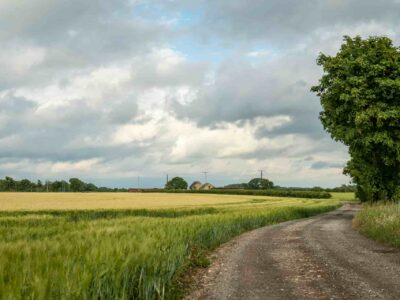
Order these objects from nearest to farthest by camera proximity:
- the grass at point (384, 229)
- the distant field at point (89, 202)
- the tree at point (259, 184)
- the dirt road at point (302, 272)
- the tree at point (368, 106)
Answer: the dirt road at point (302, 272)
the grass at point (384, 229)
the tree at point (368, 106)
the distant field at point (89, 202)
the tree at point (259, 184)

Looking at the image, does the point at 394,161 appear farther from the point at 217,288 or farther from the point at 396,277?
the point at 217,288

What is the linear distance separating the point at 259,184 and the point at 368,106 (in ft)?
521

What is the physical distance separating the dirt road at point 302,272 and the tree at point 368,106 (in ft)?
62.0

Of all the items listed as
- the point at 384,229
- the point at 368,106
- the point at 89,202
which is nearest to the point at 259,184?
the point at 89,202

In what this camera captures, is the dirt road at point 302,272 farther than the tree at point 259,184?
No

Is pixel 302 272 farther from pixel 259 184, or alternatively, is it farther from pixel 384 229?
pixel 259 184

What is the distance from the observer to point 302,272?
1358cm

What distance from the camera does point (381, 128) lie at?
37.5 meters

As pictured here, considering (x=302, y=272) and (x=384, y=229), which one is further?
(x=384, y=229)

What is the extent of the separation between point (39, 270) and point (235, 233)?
22367mm

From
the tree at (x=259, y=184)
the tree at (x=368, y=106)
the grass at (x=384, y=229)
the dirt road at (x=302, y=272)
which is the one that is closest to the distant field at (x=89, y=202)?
the tree at (x=368, y=106)

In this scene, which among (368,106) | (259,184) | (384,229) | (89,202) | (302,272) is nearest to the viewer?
(302,272)

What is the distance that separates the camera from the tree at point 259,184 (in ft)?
630

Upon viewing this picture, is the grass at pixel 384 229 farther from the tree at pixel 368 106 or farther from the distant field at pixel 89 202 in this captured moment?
the distant field at pixel 89 202
